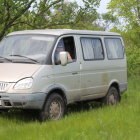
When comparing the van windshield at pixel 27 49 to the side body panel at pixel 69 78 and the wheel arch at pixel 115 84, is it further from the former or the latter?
the wheel arch at pixel 115 84

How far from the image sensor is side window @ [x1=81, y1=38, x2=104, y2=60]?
1083 cm

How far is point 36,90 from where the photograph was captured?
8.91m

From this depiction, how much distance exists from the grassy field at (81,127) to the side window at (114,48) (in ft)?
7.82

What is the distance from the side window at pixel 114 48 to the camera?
12.1 m

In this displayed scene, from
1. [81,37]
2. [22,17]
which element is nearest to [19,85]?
[81,37]

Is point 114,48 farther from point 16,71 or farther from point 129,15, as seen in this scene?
point 129,15

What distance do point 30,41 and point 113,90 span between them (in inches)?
125

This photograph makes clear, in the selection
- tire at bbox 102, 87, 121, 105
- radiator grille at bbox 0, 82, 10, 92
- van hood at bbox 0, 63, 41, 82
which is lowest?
tire at bbox 102, 87, 121, 105

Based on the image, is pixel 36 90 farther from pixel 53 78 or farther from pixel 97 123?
pixel 97 123

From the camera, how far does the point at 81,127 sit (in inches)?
312

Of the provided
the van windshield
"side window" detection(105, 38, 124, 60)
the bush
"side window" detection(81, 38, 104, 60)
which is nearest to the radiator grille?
the van windshield

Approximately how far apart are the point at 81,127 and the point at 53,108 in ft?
5.26

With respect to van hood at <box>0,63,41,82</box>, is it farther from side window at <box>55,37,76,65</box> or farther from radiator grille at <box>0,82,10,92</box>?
side window at <box>55,37,76,65</box>

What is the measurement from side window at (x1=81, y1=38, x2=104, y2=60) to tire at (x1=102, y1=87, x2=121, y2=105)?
3.43ft
